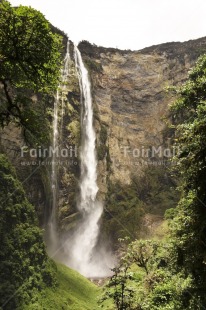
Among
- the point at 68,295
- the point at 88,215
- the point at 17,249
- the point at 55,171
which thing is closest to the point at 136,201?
the point at 88,215

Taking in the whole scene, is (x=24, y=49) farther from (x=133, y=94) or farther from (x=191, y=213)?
(x=133, y=94)

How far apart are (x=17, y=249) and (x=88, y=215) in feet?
52.6

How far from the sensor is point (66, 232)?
3591 cm

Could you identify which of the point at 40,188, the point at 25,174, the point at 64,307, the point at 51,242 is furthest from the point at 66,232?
the point at 64,307

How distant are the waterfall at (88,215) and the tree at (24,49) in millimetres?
28620

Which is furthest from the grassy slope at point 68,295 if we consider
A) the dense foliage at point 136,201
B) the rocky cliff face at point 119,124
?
the dense foliage at point 136,201

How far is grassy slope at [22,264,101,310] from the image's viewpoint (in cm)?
2143

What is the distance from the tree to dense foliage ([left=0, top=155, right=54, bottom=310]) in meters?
15.2

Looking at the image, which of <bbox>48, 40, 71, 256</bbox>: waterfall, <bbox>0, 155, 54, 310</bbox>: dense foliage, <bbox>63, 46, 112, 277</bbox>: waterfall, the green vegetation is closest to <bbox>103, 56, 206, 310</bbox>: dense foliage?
<bbox>0, 155, 54, 310</bbox>: dense foliage

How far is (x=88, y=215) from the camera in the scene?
38438mm

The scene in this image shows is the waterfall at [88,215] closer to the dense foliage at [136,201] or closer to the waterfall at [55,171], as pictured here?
the dense foliage at [136,201]

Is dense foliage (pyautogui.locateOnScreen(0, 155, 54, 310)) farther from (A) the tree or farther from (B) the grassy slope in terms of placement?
(A) the tree

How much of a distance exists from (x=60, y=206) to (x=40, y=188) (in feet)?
12.0

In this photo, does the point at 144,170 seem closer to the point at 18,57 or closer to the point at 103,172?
the point at 103,172
